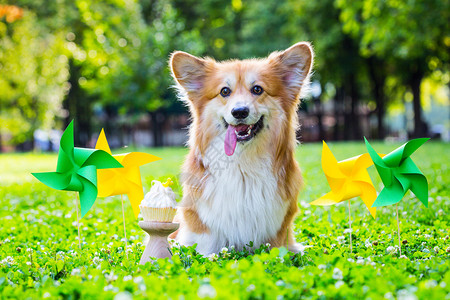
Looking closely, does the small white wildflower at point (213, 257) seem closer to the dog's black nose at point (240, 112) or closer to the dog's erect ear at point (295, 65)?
the dog's black nose at point (240, 112)

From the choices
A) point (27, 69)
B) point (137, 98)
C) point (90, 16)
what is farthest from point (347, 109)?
point (27, 69)

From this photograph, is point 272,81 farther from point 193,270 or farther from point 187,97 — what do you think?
point 193,270

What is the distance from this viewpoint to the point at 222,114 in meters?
4.23

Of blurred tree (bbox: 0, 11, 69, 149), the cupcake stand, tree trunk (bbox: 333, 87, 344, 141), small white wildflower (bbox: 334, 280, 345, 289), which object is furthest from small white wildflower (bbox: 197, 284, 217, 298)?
tree trunk (bbox: 333, 87, 344, 141)

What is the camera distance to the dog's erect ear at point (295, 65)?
4.48m

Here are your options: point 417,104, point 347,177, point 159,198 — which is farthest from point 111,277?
point 417,104

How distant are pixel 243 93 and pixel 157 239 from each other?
1.53 m

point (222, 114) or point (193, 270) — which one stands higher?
point (222, 114)

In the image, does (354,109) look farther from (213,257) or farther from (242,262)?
(242,262)

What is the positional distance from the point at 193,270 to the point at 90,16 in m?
23.8

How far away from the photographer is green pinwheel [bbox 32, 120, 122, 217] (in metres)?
3.95

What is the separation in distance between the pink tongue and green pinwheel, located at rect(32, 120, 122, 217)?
0.97 metres

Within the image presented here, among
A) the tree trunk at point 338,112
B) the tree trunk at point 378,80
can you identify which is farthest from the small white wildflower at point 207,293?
the tree trunk at point 338,112

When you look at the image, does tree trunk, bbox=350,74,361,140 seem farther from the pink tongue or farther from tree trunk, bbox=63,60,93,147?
the pink tongue
